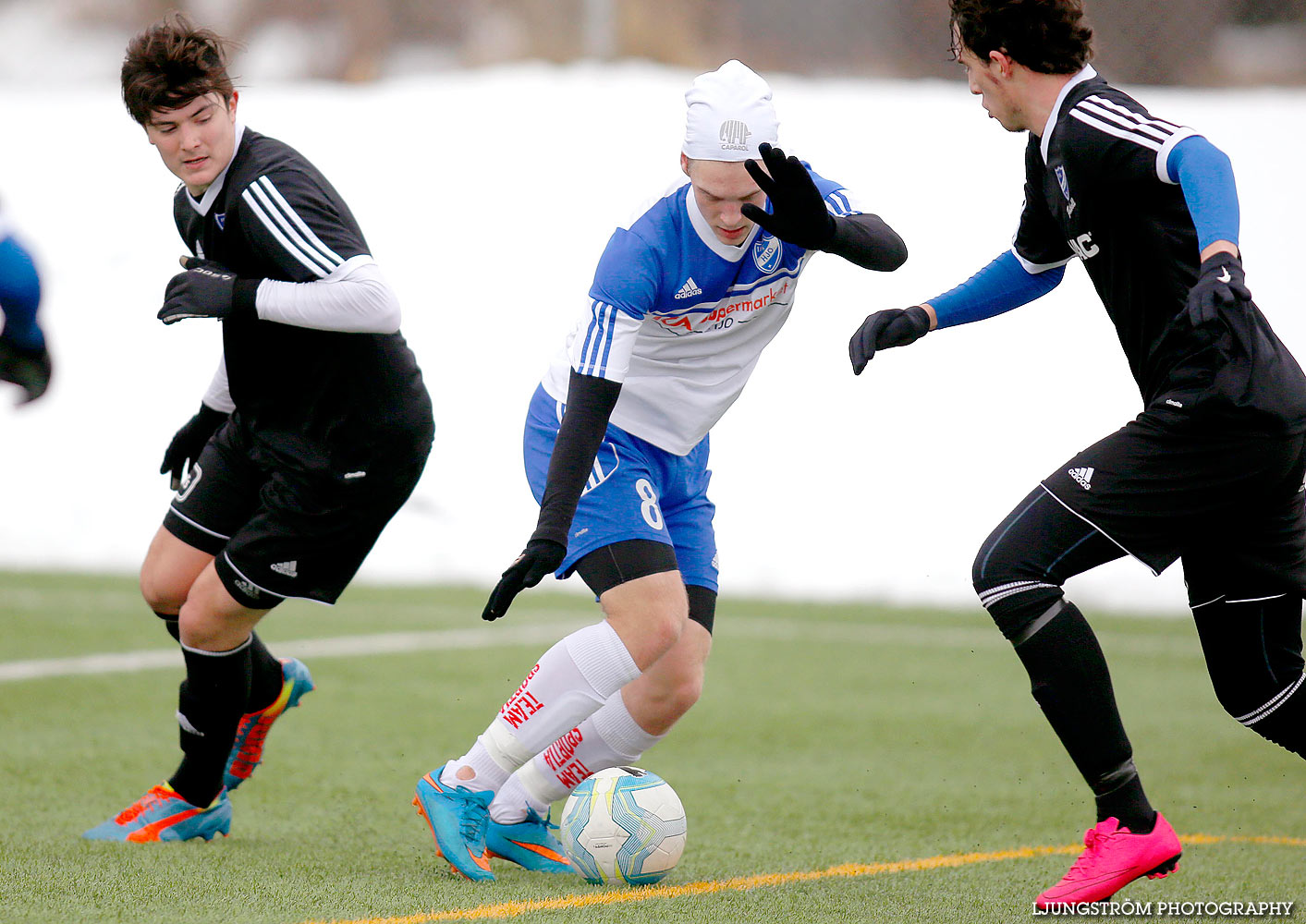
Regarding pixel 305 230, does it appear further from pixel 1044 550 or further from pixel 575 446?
pixel 1044 550

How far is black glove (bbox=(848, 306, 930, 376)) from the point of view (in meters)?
3.34

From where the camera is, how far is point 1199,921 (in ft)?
10.2

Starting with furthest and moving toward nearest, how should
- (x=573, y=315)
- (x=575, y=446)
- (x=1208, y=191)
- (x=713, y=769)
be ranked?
(x=573, y=315) < (x=713, y=769) < (x=575, y=446) < (x=1208, y=191)

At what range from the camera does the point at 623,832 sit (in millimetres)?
3398

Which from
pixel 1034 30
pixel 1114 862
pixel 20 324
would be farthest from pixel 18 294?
pixel 1114 862

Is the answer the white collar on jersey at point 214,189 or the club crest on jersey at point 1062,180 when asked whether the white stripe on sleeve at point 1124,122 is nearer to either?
the club crest on jersey at point 1062,180

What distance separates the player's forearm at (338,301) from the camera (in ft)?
11.1

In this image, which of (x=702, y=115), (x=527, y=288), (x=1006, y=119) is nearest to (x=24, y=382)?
(x=702, y=115)

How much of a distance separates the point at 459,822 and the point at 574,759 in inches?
12.6

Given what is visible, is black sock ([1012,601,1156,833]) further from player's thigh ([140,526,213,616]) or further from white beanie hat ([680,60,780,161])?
player's thigh ([140,526,213,616])

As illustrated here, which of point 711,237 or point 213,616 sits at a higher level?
point 711,237

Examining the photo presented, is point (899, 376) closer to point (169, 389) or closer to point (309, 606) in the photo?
point (309, 606)

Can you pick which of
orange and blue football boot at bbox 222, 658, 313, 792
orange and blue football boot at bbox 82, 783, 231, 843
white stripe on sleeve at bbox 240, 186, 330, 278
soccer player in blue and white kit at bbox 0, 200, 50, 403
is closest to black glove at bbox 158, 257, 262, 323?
white stripe on sleeve at bbox 240, 186, 330, 278

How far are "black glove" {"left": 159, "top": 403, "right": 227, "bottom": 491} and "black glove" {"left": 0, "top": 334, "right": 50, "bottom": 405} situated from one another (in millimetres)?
380
